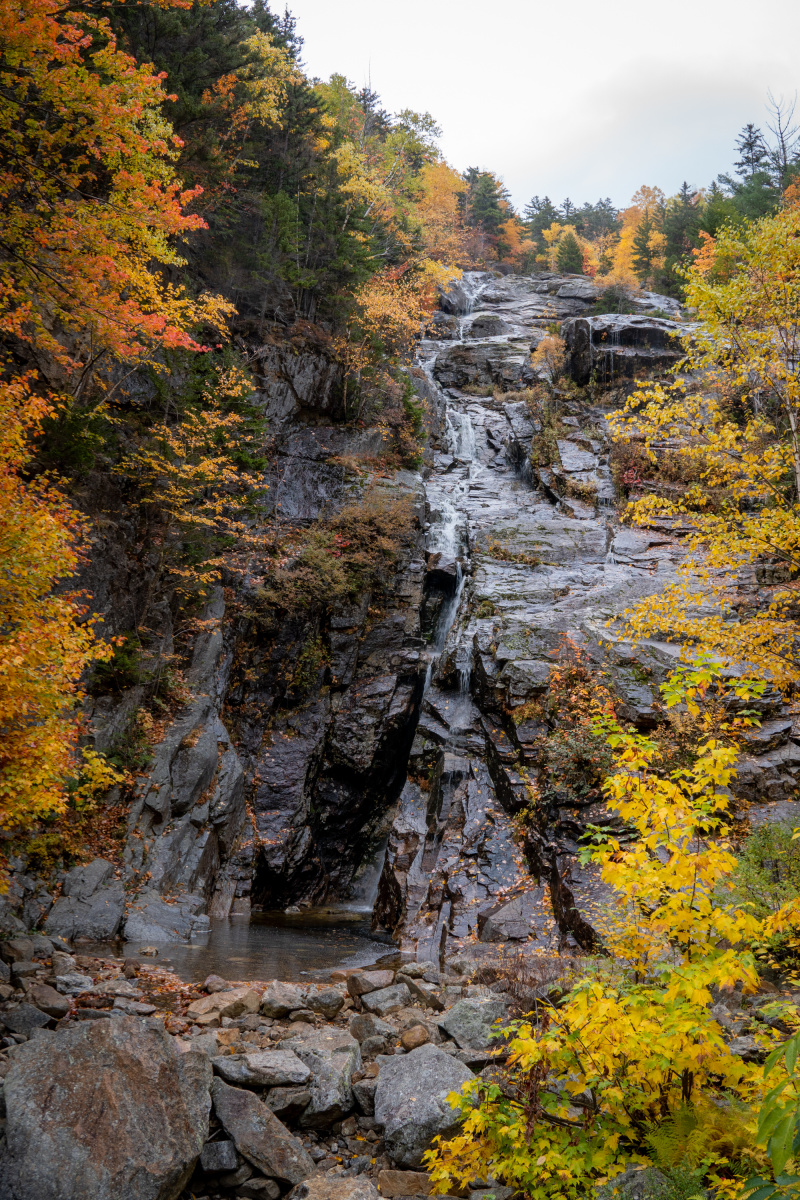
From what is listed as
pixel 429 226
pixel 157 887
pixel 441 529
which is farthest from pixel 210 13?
pixel 429 226

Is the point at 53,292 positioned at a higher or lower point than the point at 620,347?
lower

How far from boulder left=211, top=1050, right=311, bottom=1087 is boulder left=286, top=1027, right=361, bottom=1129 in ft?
0.48

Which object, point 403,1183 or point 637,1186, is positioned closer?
point 637,1186

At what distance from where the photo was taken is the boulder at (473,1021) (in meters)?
5.88

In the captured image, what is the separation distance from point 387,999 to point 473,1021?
1.38 meters

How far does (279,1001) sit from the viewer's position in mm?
6488

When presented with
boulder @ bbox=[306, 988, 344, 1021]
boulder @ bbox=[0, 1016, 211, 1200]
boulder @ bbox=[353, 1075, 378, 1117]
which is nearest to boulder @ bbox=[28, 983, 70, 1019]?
boulder @ bbox=[0, 1016, 211, 1200]

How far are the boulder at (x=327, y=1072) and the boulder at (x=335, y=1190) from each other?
23.9 inches

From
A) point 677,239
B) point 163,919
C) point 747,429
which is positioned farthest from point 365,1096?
point 677,239

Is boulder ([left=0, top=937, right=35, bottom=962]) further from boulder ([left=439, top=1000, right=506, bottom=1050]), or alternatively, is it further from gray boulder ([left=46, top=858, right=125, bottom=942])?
boulder ([left=439, top=1000, right=506, bottom=1050])

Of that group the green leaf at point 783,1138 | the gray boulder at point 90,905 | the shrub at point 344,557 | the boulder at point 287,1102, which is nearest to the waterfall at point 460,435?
the shrub at point 344,557

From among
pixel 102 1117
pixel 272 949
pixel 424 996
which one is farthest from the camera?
pixel 272 949

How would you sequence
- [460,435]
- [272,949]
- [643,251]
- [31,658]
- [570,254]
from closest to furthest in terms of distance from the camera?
[31,658], [272,949], [460,435], [643,251], [570,254]

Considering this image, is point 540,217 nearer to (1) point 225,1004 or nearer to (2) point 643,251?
(2) point 643,251
